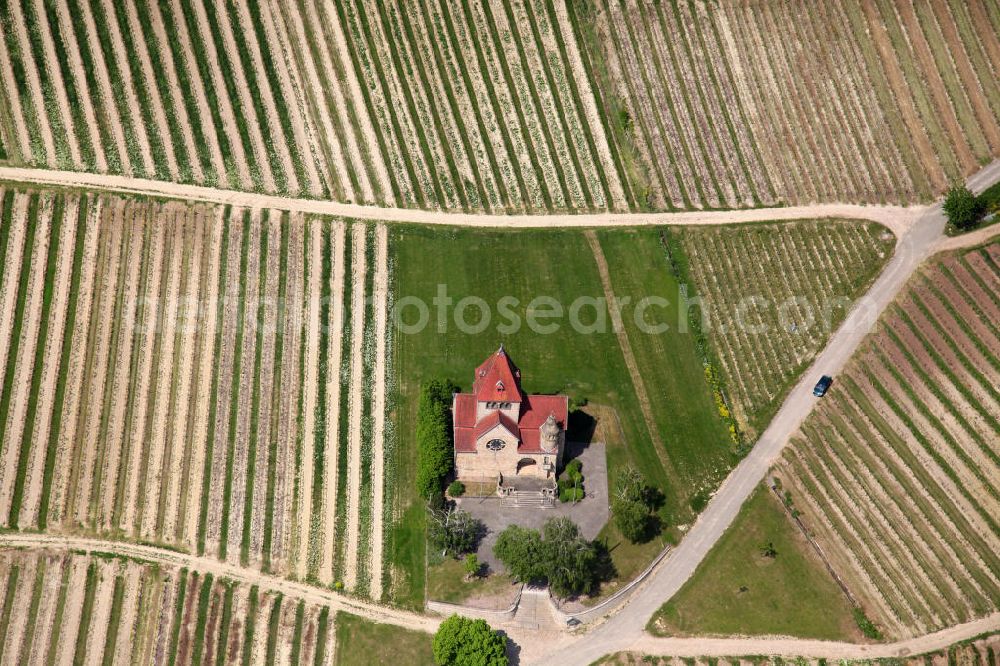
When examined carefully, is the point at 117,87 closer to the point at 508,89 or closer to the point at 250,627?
the point at 508,89

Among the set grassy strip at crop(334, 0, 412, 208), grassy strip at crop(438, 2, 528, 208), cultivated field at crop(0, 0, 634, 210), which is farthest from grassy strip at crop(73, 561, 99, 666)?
grassy strip at crop(438, 2, 528, 208)

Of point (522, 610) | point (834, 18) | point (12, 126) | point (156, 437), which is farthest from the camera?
point (834, 18)

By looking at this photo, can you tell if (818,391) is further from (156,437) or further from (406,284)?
(156,437)

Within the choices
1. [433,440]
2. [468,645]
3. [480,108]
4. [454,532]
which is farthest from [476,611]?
[480,108]


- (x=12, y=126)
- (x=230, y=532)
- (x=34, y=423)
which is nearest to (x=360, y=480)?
(x=230, y=532)

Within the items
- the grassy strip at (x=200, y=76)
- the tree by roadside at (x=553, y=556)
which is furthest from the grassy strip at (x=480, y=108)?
the tree by roadside at (x=553, y=556)

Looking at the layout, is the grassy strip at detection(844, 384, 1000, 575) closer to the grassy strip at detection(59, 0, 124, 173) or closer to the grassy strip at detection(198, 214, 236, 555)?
the grassy strip at detection(198, 214, 236, 555)

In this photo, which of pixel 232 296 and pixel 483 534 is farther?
pixel 232 296
